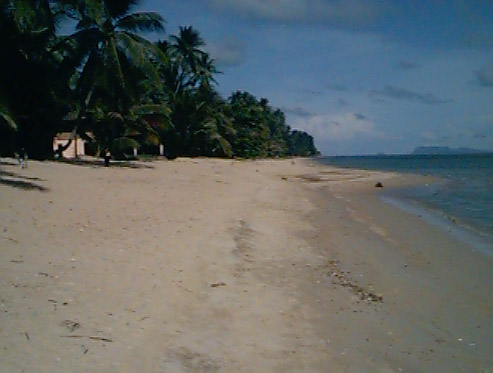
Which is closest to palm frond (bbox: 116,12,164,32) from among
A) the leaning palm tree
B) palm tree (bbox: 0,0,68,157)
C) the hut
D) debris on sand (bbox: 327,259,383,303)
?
the leaning palm tree

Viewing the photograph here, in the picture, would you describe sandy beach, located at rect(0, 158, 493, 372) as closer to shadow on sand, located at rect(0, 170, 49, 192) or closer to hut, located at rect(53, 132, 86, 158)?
shadow on sand, located at rect(0, 170, 49, 192)

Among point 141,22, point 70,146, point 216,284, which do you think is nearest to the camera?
point 216,284

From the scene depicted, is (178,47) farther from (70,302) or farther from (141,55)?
(70,302)

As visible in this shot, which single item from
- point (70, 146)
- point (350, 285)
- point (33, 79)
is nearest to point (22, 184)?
point (350, 285)

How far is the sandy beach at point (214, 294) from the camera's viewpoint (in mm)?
4500

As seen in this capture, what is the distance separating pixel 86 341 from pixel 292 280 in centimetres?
377

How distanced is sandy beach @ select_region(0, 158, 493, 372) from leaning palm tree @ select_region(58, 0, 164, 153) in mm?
10593

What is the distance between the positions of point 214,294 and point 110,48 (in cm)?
1770

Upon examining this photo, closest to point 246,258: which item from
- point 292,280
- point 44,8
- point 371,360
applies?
point 292,280

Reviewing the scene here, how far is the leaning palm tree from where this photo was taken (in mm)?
20984

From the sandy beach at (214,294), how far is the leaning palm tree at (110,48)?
10593 millimetres

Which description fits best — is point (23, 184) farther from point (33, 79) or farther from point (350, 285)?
point (33, 79)

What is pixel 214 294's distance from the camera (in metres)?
6.23

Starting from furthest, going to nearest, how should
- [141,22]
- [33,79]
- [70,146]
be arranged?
[70,146] → [141,22] → [33,79]
